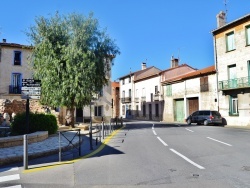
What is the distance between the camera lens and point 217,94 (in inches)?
1164

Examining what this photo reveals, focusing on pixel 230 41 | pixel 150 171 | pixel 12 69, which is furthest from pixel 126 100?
pixel 150 171

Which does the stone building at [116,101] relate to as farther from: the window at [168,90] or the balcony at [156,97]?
the window at [168,90]

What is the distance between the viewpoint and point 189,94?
35.2 meters

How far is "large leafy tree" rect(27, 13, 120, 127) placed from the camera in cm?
1978

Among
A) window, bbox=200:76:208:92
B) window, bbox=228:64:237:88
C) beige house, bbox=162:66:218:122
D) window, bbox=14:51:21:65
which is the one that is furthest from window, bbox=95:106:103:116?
window, bbox=228:64:237:88

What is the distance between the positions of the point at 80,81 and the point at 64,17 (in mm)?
5814

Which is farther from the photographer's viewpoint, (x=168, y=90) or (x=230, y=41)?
(x=168, y=90)

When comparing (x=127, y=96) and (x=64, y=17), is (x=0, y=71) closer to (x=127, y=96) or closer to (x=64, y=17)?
(x=64, y=17)

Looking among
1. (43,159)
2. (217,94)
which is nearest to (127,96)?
(217,94)

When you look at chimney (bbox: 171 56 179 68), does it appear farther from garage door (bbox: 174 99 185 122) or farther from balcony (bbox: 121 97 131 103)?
balcony (bbox: 121 97 131 103)

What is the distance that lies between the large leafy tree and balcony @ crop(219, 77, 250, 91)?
13.8m

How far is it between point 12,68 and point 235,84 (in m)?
26.5

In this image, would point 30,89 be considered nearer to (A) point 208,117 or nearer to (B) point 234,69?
(A) point 208,117

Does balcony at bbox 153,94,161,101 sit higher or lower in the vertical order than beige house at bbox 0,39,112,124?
lower
